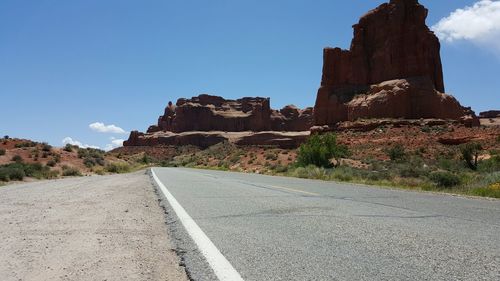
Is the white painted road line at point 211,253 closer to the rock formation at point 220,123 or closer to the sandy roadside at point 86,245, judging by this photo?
the sandy roadside at point 86,245

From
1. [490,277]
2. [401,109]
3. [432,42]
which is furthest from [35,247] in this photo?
[432,42]

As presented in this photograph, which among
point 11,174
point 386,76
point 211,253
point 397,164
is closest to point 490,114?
point 386,76

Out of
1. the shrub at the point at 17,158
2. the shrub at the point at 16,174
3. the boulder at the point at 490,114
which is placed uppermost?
the boulder at the point at 490,114

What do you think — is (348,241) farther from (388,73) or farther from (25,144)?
(388,73)

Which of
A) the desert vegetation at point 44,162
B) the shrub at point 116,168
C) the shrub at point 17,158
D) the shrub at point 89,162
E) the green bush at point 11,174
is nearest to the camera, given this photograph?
the green bush at point 11,174

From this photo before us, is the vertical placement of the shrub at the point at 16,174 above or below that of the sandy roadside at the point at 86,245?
above

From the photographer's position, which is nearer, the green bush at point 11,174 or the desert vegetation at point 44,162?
the green bush at point 11,174

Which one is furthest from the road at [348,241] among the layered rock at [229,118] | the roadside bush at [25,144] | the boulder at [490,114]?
the boulder at [490,114]

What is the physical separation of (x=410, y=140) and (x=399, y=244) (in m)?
56.9

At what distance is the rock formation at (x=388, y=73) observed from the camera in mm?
79000

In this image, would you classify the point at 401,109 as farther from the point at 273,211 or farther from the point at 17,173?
the point at 273,211

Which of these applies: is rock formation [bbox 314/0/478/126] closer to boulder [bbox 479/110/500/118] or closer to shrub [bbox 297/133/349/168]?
shrub [bbox 297/133/349/168]

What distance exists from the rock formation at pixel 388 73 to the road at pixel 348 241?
72.7m

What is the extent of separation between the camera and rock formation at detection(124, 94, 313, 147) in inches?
6107
